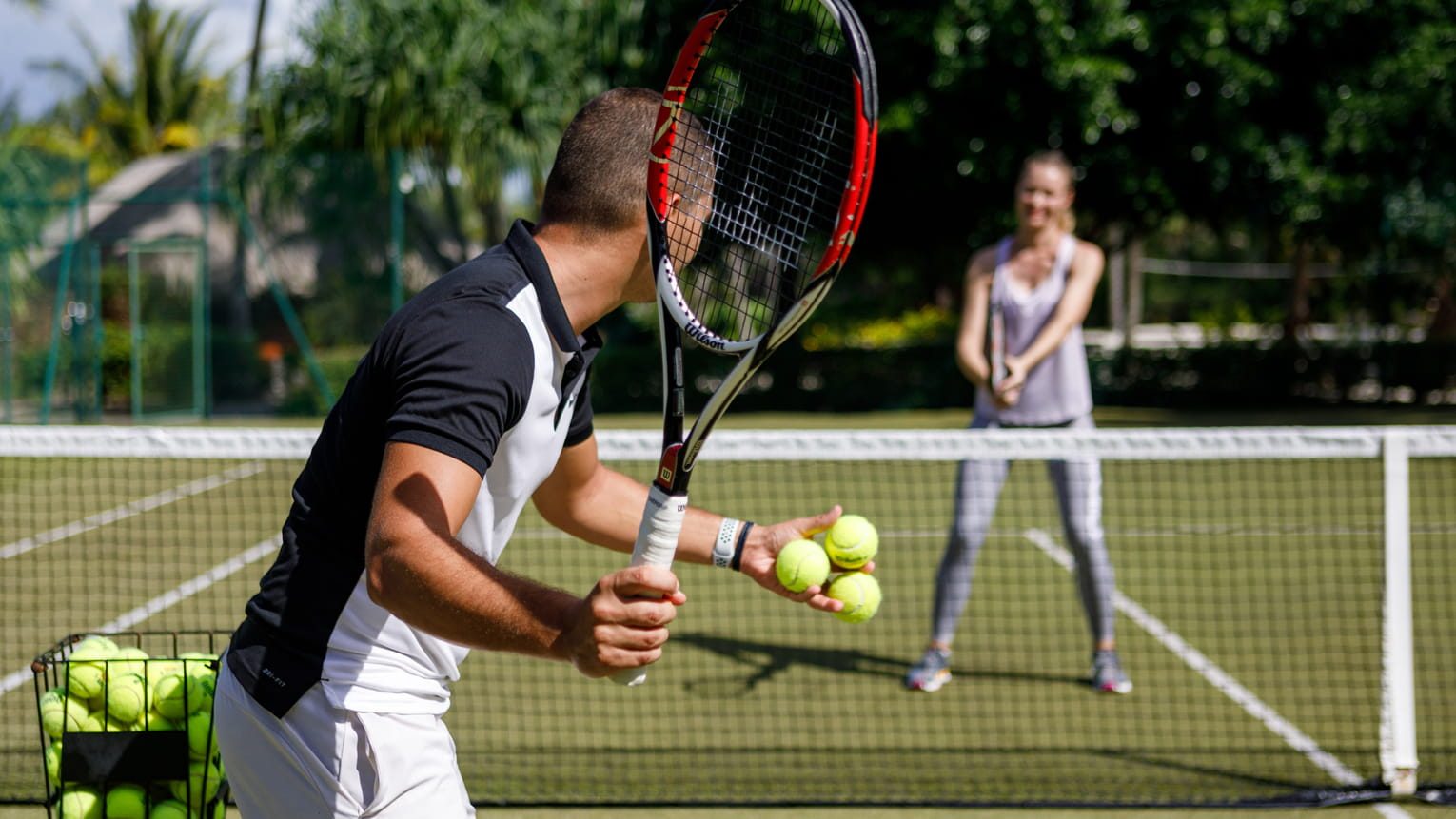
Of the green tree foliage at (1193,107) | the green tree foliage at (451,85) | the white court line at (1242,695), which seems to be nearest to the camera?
the white court line at (1242,695)

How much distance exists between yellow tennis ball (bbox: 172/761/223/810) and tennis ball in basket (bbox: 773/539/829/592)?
121 centimetres

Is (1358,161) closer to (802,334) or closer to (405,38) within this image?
(802,334)

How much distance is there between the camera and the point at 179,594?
694 cm

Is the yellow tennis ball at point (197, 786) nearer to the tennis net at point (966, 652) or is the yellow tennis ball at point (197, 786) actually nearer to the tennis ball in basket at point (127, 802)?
the tennis ball in basket at point (127, 802)

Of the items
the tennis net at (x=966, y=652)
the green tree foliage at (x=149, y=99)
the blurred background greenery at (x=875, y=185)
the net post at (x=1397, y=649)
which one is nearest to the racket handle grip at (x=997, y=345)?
the tennis net at (x=966, y=652)

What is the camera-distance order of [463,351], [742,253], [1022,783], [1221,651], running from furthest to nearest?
1. [1221,651]
2. [1022,783]
3. [742,253]
4. [463,351]

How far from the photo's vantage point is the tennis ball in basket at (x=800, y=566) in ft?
8.04

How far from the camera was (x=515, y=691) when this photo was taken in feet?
17.6

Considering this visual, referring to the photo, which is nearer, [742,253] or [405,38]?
[742,253]

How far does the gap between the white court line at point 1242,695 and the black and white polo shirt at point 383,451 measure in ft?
9.82

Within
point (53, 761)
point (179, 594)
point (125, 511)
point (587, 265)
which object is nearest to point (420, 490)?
point (587, 265)

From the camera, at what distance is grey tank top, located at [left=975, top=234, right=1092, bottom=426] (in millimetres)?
5316

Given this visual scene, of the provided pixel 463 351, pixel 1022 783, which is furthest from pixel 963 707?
pixel 463 351

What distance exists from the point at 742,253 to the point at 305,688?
3.72 feet
